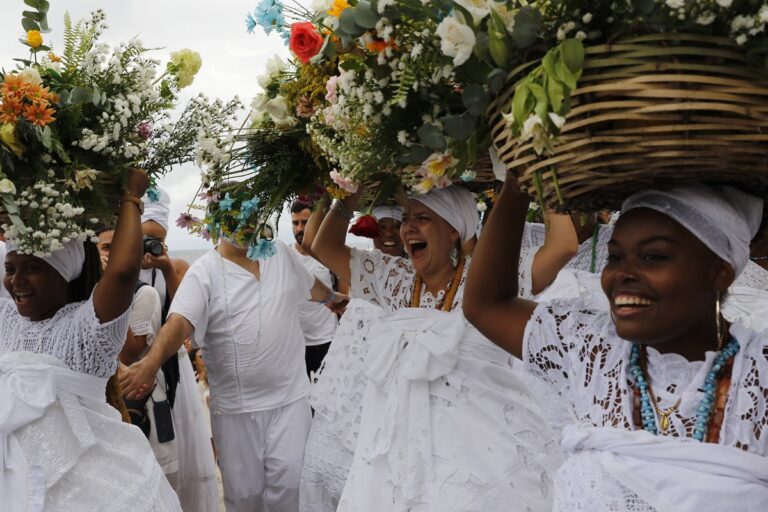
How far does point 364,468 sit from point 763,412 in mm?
2007

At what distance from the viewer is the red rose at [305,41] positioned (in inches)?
108

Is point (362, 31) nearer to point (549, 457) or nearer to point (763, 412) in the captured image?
point (763, 412)

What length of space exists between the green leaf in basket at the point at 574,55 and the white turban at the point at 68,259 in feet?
8.83

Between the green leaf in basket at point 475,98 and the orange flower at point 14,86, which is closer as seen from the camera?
the green leaf in basket at point 475,98

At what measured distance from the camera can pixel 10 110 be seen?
10.7 feet

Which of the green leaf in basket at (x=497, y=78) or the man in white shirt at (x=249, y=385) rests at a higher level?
the green leaf in basket at (x=497, y=78)

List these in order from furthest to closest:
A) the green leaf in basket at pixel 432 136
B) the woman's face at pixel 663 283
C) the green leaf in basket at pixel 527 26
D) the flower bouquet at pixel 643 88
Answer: the green leaf in basket at pixel 432 136 → the woman's face at pixel 663 283 → the green leaf in basket at pixel 527 26 → the flower bouquet at pixel 643 88

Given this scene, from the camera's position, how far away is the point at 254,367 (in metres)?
5.72

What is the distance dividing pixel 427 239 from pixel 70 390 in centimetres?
174

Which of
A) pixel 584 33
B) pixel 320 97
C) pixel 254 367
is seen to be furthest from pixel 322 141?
pixel 254 367

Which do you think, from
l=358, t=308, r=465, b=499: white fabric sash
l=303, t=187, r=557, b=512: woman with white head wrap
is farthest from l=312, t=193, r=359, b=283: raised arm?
l=358, t=308, r=465, b=499: white fabric sash

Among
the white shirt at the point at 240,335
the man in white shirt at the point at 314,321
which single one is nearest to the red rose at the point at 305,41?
the white shirt at the point at 240,335

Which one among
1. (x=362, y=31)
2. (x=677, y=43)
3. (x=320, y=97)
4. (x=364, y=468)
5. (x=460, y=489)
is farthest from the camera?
(x=364, y=468)

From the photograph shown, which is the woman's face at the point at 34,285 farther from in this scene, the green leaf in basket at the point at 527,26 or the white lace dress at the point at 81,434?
the green leaf in basket at the point at 527,26
